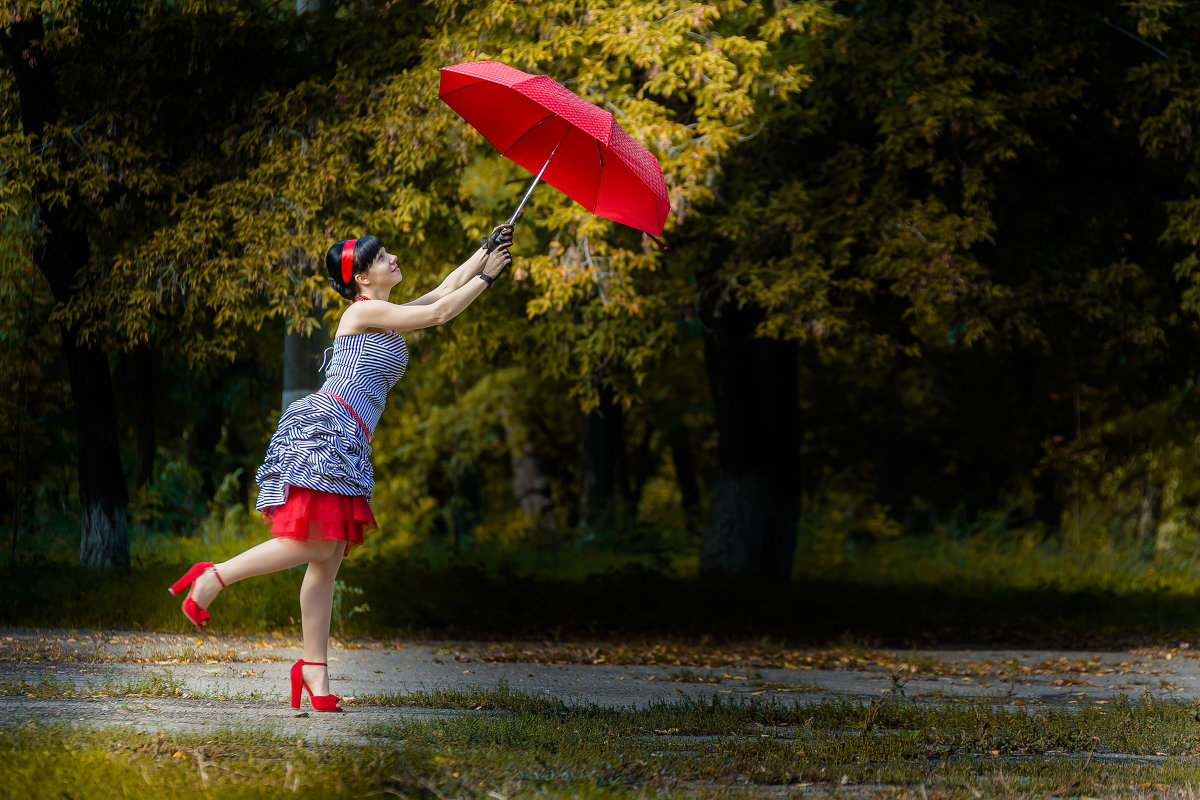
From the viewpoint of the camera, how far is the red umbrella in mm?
5918

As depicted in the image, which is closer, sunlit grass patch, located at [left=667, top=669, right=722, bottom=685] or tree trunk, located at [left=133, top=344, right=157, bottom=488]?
sunlit grass patch, located at [left=667, top=669, right=722, bottom=685]

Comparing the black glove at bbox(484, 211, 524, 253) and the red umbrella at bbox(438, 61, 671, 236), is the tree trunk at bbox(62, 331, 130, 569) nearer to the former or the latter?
the red umbrella at bbox(438, 61, 671, 236)

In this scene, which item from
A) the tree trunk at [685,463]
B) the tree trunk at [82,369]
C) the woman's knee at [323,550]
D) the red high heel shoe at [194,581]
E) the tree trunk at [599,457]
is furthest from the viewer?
the tree trunk at [685,463]

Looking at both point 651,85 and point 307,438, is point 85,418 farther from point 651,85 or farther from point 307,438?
point 307,438

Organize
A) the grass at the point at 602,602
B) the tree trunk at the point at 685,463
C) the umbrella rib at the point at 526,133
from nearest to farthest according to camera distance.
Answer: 1. the umbrella rib at the point at 526,133
2. the grass at the point at 602,602
3. the tree trunk at the point at 685,463

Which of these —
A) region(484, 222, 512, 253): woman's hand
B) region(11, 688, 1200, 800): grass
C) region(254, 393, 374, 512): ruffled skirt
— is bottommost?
region(11, 688, 1200, 800): grass

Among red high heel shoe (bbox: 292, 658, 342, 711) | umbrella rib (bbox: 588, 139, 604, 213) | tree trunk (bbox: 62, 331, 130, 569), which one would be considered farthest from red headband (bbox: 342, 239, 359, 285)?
tree trunk (bbox: 62, 331, 130, 569)

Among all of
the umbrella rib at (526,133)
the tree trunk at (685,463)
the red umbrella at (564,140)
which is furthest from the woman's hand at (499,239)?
the tree trunk at (685,463)

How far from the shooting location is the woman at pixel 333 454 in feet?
16.4

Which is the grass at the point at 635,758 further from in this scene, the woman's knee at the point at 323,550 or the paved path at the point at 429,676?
the woman's knee at the point at 323,550

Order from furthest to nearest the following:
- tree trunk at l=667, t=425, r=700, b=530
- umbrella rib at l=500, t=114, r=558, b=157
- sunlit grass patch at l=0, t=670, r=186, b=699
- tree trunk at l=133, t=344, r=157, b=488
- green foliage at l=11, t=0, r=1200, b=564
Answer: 1. tree trunk at l=667, t=425, r=700, b=530
2. tree trunk at l=133, t=344, r=157, b=488
3. green foliage at l=11, t=0, r=1200, b=564
4. umbrella rib at l=500, t=114, r=558, b=157
5. sunlit grass patch at l=0, t=670, r=186, b=699

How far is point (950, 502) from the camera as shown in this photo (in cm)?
2914

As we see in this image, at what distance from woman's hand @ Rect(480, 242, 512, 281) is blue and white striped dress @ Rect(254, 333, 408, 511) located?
538mm

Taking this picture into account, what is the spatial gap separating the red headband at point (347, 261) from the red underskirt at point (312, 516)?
38.8 inches
